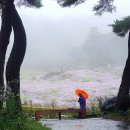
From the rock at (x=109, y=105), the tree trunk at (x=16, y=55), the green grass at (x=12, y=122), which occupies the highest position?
the tree trunk at (x=16, y=55)

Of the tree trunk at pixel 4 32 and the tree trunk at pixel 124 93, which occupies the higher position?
the tree trunk at pixel 4 32

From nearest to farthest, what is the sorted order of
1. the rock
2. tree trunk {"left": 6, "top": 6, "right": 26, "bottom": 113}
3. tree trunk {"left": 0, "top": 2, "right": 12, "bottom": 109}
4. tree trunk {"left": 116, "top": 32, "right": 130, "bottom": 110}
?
tree trunk {"left": 0, "top": 2, "right": 12, "bottom": 109}, tree trunk {"left": 6, "top": 6, "right": 26, "bottom": 113}, tree trunk {"left": 116, "top": 32, "right": 130, "bottom": 110}, the rock

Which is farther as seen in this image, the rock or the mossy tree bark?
the rock

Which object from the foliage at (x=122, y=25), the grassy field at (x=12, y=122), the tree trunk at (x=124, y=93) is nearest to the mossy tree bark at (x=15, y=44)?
the foliage at (x=122, y=25)

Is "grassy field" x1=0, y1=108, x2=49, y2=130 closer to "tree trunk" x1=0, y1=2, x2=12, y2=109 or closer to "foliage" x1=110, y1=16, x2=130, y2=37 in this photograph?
"tree trunk" x1=0, y1=2, x2=12, y2=109

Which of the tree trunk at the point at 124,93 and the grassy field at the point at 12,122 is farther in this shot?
the tree trunk at the point at 124,93

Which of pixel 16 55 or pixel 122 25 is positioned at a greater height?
pixel 122 25

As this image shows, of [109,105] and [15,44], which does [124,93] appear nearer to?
[109,105]

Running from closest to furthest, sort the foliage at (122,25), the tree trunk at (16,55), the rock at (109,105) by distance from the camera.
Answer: the tree trunk at (16,55) → the foliage at (122,25) → the rock at (109,105)

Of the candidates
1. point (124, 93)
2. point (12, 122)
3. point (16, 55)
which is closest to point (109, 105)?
point (124, 93)

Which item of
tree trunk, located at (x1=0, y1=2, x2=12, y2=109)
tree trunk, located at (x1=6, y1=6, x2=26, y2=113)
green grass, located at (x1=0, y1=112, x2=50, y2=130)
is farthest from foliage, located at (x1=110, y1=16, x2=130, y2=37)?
green grass, located at (x1=0, y1=112, x2=50, y2=130)

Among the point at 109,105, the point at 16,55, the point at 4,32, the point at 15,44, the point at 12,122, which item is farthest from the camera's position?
the point at 109,105

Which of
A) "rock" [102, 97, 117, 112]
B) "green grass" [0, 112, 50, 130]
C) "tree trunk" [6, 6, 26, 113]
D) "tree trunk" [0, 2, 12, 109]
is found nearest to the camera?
"green grass" [0, 112, 50, 130]

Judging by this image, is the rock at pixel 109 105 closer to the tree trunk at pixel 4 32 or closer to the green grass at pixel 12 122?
the tree trunk at pixel 4 32
